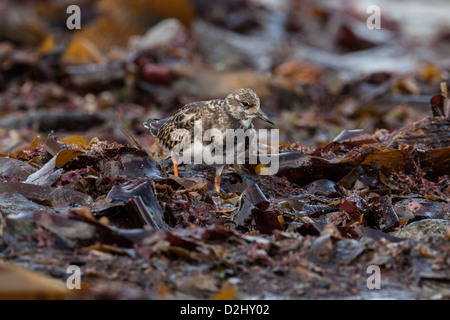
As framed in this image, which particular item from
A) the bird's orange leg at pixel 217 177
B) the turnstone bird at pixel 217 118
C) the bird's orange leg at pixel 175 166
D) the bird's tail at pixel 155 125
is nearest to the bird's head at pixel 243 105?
the turnstone bird at pixel 217 118

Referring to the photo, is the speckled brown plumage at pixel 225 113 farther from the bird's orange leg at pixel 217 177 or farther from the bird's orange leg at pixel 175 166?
the bird's orange leg at pixel 217 177

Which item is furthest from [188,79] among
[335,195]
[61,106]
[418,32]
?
[418,32]

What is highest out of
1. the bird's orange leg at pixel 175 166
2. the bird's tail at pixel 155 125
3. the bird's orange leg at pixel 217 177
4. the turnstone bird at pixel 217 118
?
the bird's tail at pixel 155 125

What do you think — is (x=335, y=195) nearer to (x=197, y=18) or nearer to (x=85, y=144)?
(x=85, y=144)

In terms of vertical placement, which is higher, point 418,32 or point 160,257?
point 418,32

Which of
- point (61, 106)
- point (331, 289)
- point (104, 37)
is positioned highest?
point (104, 37)

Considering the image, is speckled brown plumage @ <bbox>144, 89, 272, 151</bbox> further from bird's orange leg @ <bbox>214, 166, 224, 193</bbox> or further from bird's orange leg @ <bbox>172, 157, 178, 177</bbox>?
bird's orange leg @ <bbox>214, 166, 224, 193</bbox>

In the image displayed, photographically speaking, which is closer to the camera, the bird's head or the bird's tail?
the bird's head

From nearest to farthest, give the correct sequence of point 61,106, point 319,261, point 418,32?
point 319,261, point 61,106, point 418,32

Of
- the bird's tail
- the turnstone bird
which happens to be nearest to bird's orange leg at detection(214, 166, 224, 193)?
the turnstone bird
